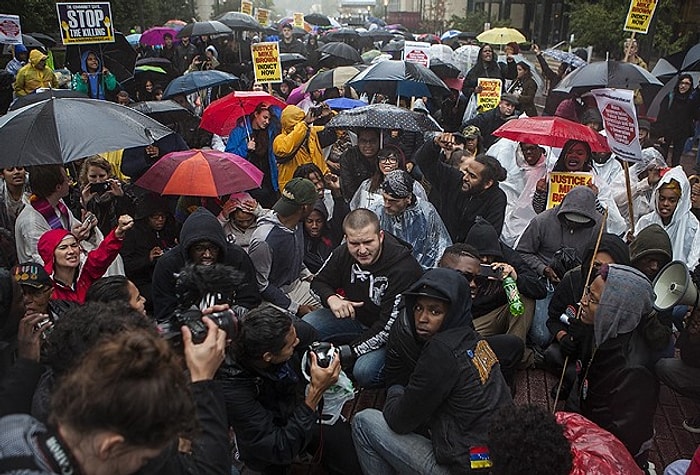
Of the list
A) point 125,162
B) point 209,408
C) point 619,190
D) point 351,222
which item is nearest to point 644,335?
point 351,222

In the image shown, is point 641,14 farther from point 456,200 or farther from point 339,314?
point 339,314

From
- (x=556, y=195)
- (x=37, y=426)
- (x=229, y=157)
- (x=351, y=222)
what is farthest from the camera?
(x=556, y=195)

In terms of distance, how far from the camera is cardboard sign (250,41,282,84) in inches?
326

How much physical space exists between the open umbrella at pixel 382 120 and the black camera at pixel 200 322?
3456 mm

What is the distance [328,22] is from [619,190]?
69.5ft

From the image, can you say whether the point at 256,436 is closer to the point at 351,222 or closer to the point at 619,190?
the point at 351,222

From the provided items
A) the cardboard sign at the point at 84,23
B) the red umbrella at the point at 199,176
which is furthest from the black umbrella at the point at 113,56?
the red umbrella at the point at 199,176

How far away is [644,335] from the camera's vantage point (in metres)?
3.34

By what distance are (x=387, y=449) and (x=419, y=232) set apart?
6.74ft

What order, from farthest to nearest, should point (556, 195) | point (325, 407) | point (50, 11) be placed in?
1. point (50, 11)
2. point (556, 195)
3. point (325, 407)

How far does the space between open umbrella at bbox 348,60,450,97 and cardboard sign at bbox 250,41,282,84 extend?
143 cm

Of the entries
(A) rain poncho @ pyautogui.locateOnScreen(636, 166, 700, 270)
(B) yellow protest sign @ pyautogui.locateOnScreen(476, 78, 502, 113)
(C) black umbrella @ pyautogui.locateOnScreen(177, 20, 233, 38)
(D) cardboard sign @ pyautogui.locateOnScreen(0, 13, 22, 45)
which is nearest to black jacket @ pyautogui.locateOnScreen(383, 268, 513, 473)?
(A) rain poncho @ pyautogui.locateOnScreen(636, 166, 700, 270)

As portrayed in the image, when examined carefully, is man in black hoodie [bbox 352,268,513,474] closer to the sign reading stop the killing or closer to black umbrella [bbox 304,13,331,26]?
the sign reading stop the killing

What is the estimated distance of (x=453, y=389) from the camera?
2.68 meters
